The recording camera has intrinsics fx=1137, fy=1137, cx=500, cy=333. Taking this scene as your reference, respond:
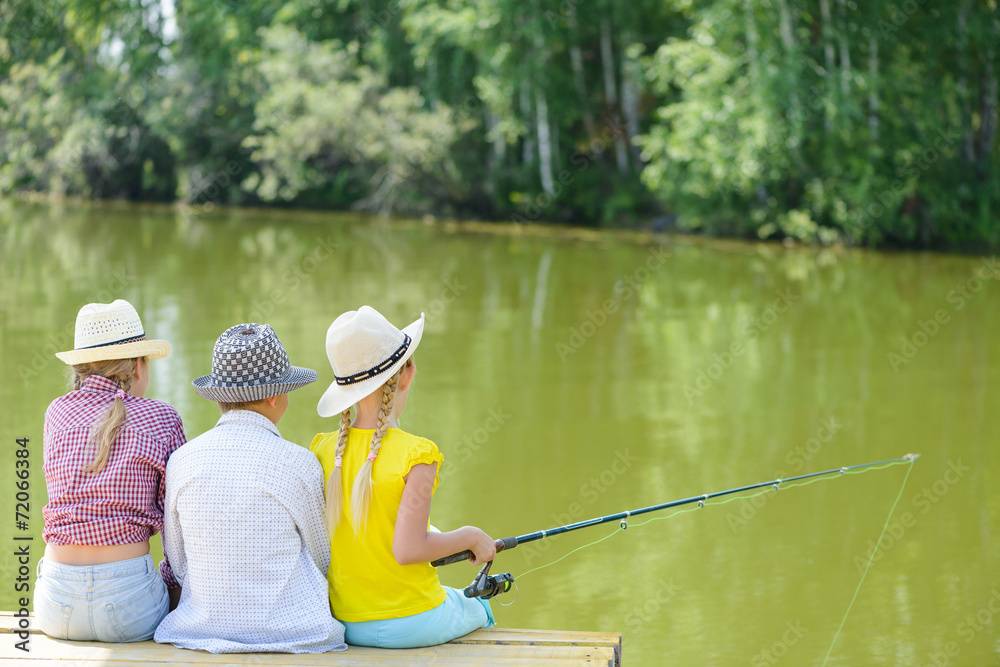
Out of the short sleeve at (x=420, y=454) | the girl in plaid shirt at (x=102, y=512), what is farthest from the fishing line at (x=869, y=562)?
the girl in plaid shirt at (x=102, y=512)

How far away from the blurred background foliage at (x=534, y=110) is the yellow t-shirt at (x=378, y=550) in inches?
641

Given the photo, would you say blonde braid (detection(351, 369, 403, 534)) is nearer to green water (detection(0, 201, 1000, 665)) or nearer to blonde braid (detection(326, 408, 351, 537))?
blonde braid (detection(326, 408, 351, 537))

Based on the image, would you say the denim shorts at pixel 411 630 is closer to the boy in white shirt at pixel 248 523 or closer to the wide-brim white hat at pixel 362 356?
the boy in white shirt at pixel 248 523

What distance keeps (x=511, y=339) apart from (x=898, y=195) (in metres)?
10.2

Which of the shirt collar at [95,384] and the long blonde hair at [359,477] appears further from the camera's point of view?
the shirt collar at [95,384]

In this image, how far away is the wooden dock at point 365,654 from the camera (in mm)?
2727

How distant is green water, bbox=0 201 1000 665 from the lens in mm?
4504

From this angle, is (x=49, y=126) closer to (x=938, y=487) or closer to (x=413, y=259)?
(x=413, y=259)

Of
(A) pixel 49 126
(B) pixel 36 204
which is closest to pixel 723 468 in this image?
(A) pixel 49 126

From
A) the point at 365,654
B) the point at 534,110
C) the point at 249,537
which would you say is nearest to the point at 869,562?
the point at 365,654

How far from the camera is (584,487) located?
5953 mm

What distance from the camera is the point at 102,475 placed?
9.41 ft

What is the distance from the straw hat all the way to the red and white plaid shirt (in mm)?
74

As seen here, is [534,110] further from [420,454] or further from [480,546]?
[420,454]
